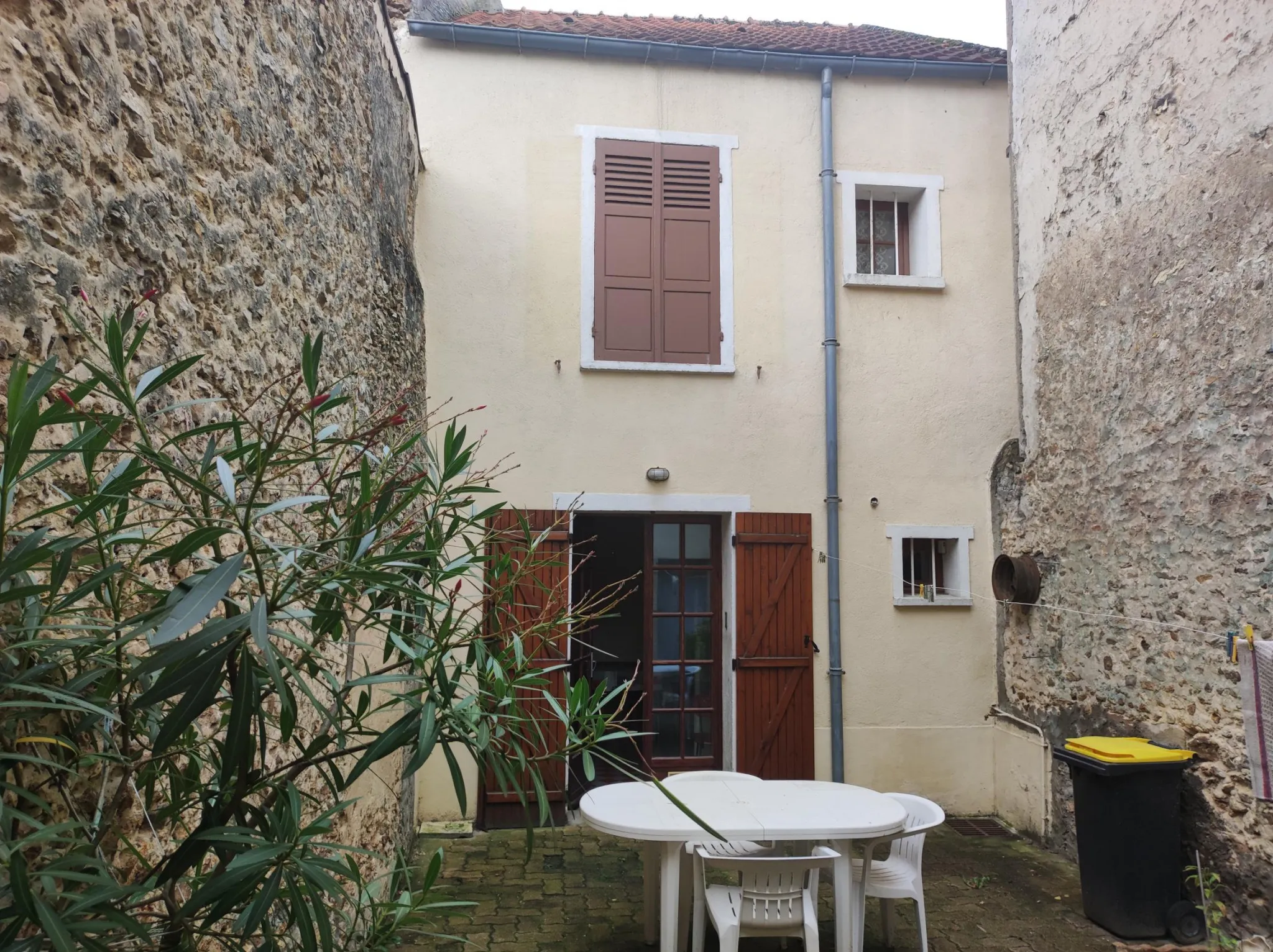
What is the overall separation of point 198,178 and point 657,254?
4054 mm

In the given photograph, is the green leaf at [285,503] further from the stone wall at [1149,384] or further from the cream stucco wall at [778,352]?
the cream stucco wall at [778,352]

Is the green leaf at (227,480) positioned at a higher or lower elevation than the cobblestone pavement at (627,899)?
higher

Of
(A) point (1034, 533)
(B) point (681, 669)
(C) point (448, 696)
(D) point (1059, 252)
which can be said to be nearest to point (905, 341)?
(D) point (1059, 252)

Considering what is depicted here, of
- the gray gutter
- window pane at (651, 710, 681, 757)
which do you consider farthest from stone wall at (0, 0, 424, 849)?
window pane at (651, 710, 681, 757)

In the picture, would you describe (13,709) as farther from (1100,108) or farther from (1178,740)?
(1100,108)

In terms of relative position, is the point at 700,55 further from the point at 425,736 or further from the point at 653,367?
the point at 425,736

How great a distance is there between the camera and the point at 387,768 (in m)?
4.40

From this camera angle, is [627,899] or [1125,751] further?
[627,899]

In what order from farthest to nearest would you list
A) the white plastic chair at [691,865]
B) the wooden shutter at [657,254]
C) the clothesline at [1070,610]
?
1. the wooden shutter at [657,254]
2. the clothesline at [1070,610]
3. the white plastic chair at [691,865]

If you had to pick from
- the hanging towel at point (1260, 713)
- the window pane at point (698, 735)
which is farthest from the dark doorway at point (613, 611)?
the hanging towel at point (1260, 713)

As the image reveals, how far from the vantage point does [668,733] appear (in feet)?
19.0

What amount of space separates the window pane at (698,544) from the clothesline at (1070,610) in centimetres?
72

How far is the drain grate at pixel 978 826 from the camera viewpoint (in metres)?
5.27

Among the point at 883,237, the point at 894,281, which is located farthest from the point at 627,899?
the point at 883,237
